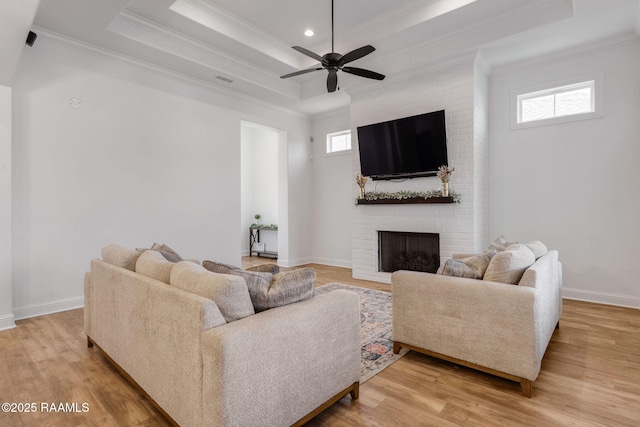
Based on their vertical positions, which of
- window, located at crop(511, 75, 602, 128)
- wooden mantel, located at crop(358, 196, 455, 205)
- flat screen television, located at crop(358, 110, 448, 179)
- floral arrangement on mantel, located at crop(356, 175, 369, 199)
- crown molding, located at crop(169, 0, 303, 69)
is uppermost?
crown molding, located at crop(169, 0, 303, 69)

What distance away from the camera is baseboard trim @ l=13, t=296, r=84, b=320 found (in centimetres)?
355

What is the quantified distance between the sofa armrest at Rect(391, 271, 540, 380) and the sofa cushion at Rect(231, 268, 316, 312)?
100 cm

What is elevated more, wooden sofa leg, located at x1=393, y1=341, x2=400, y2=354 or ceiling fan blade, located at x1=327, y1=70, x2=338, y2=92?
ceiling fan blade, located at x1=327, y1=70, x2=338, y2=92

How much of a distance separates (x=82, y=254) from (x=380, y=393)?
12.3 ft

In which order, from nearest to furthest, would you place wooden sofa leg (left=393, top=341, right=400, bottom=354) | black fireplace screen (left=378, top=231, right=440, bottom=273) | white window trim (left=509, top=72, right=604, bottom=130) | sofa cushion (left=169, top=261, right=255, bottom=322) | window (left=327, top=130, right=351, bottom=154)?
sofa cushion (left=169, top=261, right=255, bottom=322), wooden sofa leg (left=393, top=341, right=400, bottom=354), white window trim (left=509, top=72, right=604, bottom=130), black fireplace screen (left=378, top=231, right=440, bottom=273), window (left=327, top=130, right=351, bottom=154)

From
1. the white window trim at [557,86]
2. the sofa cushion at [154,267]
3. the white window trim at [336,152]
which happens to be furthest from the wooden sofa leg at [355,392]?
the white window trim at [336,152]

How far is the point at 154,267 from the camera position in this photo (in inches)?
80.8

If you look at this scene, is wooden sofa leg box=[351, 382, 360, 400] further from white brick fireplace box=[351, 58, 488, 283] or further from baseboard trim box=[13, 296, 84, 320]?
baseboard trim box=[13, 296, 84, 320]

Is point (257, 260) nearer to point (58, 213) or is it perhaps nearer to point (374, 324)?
point (58, 213)

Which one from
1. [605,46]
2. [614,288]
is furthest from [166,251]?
[605,46]

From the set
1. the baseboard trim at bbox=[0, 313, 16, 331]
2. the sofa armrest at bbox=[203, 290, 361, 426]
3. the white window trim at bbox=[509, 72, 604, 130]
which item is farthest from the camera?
the white window trim at bbox=[509, 72, 604, 130]

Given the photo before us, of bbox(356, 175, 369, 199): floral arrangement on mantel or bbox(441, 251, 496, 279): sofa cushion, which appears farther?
bbox(356, 175, 369, 199): floral arrangement on mantel

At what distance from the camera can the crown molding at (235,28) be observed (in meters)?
3.87

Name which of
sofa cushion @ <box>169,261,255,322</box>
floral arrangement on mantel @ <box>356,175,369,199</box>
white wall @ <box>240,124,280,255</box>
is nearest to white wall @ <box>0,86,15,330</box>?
sofa cushion @ <box>169,261,255,322</box>
